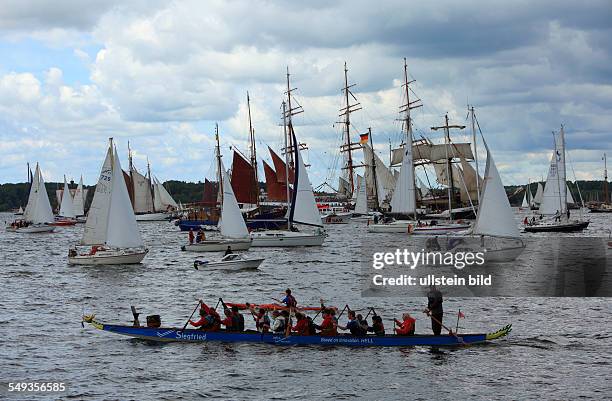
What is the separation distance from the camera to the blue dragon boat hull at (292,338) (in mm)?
37463

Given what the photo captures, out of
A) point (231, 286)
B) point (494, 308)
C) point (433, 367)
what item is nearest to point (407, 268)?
point (231, 286)

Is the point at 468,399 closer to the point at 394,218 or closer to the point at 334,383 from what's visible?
the point at 334,383

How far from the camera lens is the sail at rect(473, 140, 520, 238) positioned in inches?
2586

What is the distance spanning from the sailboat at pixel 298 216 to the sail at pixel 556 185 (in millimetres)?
37415

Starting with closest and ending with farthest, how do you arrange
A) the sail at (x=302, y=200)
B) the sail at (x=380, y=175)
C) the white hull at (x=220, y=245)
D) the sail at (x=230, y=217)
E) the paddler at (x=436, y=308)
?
1. the paddler at (x=436, y=308)
2. the sail at (x=230, y=217)
3. the sail at (x=302, y=200)
4. the white hull at (x=220, y=245)
5. the sail at (x=380, y=175)

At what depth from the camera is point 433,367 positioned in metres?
34.8

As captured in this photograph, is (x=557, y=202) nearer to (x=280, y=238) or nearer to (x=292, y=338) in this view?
(x=280, y=238)

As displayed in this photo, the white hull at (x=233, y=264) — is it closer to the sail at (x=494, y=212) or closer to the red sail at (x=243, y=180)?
the sail at (x=494, y=212)

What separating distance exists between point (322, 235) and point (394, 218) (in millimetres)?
31204

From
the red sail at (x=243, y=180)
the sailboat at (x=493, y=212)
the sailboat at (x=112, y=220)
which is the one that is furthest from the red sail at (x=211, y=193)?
the sailboat at (x=493, y=212)

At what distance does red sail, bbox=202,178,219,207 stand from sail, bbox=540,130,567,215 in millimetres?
46716

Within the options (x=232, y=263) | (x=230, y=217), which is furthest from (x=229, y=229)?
(x=232, y=263)

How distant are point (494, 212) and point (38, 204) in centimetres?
9463

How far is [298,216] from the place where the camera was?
8550cm
